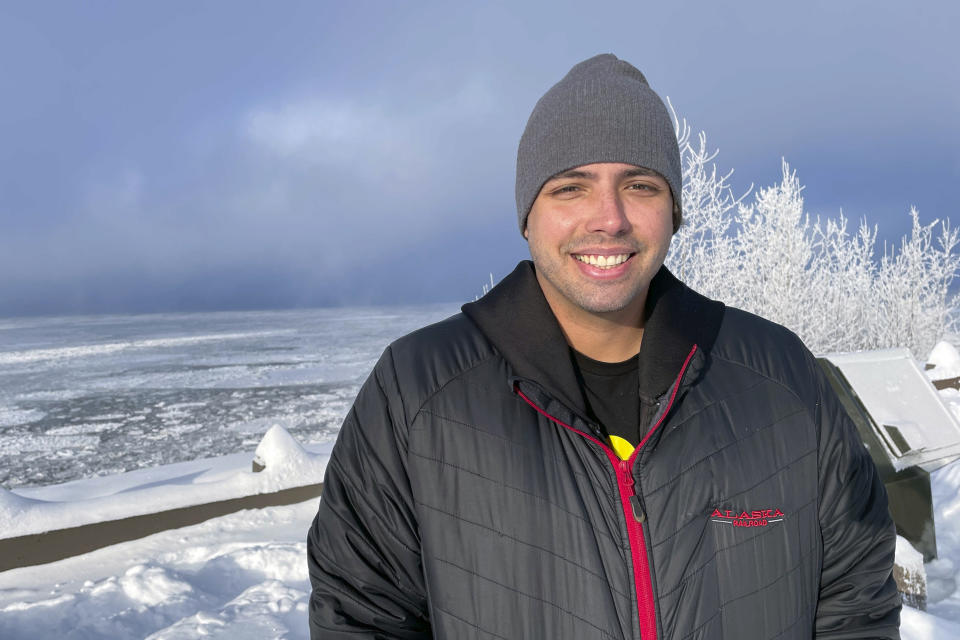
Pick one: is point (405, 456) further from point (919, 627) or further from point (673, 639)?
point (919, 627)

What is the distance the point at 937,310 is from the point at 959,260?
3.11 metres

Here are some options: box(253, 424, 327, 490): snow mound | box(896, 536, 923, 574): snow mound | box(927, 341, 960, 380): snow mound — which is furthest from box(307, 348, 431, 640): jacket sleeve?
box(927, 341, 960, 380): snow mound

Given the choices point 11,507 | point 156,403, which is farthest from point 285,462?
point 156,403

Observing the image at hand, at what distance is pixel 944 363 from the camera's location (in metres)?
10.7

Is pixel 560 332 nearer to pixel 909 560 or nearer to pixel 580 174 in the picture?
pixel 580 174

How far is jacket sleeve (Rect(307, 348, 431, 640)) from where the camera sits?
1.25 meters

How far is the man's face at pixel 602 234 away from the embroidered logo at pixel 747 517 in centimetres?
50

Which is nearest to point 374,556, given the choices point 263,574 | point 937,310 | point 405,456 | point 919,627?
point 405,456

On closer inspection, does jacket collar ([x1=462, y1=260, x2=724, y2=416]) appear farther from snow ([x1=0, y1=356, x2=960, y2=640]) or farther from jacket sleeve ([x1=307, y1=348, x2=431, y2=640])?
snow ([x1=0, y1=356, x2=960, y2=640])

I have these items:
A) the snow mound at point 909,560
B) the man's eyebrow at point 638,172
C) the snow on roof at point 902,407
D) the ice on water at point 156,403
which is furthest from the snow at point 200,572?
the ice on water at point 156,403

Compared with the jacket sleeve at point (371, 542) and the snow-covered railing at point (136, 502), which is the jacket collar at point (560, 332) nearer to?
the jacket sleeve at point (371, 542)

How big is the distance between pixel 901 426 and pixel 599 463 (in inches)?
119

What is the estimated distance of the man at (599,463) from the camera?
1217 mm

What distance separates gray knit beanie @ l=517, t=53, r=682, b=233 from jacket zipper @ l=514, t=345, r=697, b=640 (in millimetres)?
603
